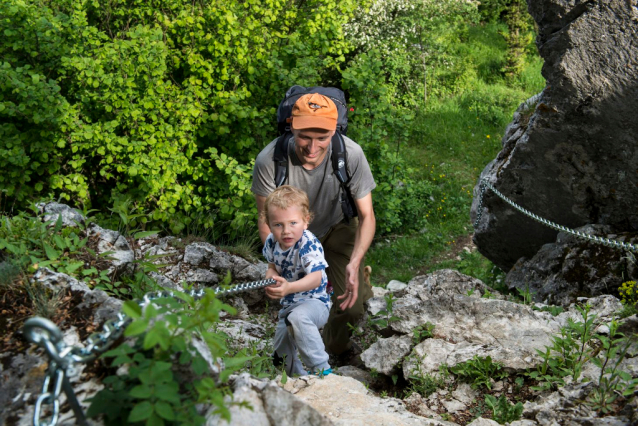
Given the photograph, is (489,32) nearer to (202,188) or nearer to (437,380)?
(202,188)

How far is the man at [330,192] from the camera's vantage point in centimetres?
425

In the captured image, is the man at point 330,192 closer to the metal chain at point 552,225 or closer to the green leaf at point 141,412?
the metal chain at point 552,225

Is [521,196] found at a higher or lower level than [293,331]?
higher

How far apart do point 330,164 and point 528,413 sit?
7.34 feet

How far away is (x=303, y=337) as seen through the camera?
375 cm

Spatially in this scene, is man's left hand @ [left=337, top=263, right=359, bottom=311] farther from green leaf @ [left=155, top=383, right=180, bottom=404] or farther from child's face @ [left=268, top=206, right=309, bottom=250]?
green leaf @ [left=155, top=383, right=180, bottom=404]

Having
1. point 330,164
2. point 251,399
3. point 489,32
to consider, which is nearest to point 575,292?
point 330,164

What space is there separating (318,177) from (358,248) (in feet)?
2.05

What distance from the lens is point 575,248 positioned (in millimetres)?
5438

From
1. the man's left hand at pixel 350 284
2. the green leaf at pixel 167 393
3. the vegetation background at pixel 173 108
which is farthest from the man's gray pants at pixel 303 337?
the vegetation background at pixel 173 108

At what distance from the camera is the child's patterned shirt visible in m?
3.84

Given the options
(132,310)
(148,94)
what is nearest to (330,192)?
(132,310)

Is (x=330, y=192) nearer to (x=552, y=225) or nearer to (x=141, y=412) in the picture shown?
(x=552, y=225)

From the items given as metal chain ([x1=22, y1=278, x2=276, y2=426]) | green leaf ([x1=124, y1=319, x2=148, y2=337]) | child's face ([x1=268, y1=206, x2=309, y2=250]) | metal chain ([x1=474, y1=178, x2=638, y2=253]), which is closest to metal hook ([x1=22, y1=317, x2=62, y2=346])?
metal chain ([x1=22, y1=278, x2=276, y2=426])
